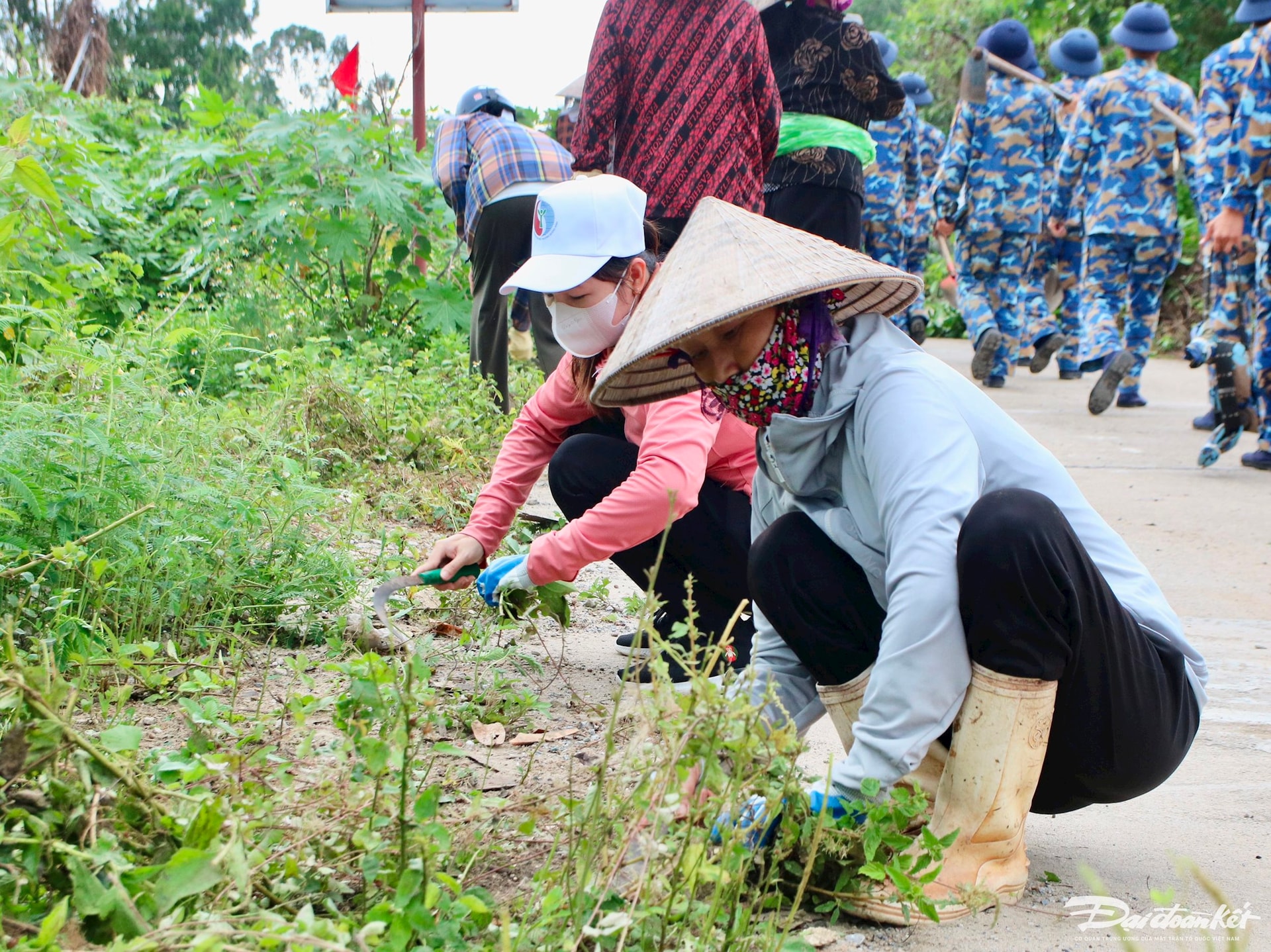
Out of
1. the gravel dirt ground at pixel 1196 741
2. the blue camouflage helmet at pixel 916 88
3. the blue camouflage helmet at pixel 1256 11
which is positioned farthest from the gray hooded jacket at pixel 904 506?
the blue camouflage helmet at pixel 916 88

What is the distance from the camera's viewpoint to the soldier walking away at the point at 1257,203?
18.2 ft

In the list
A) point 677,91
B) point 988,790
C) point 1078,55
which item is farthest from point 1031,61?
point 988,790

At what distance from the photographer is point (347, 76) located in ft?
22.9

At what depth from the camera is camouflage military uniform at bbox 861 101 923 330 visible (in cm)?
917

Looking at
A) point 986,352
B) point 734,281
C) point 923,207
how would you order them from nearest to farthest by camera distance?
point 734,281 → point 986,352 → point 923,207

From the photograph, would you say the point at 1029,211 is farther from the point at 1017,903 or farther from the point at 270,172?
the point at 1017,903

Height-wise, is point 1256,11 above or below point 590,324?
above

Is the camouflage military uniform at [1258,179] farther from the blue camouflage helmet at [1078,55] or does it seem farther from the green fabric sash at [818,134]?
the blue camouflage helmet at [1078,55]

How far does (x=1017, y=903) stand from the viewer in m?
1.88

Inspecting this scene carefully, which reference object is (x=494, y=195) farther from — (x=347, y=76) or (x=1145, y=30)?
(x=1145, y=30)

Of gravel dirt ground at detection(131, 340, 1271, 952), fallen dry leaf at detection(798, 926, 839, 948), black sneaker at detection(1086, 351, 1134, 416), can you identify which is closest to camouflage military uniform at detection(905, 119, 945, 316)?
black sneaker at detection(1086, 351, 1134, 416)

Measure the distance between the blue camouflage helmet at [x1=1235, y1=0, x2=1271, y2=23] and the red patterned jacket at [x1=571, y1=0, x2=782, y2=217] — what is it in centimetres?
312

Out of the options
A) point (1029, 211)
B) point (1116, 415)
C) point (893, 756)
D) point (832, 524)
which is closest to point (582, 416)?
point (832, 524)

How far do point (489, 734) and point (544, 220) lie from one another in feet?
3.57
